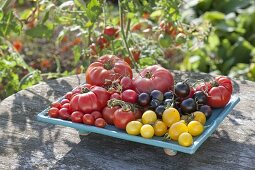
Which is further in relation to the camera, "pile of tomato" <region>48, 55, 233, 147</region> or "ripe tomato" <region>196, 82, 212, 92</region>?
"ripe tomato" <region>196, 82, 212, 92</region>

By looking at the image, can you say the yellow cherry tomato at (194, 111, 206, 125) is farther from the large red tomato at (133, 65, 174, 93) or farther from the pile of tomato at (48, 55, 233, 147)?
the large red tomato at (133, 65, 174, 93)

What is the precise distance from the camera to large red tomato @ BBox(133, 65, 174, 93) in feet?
6.51

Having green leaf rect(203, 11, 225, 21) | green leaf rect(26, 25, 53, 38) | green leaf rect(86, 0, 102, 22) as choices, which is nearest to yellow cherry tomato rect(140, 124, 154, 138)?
green leaf rect(86, 0, 102, 22)

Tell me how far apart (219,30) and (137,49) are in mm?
1381

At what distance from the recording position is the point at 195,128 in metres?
1.81

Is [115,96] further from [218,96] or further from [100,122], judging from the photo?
[218,96]

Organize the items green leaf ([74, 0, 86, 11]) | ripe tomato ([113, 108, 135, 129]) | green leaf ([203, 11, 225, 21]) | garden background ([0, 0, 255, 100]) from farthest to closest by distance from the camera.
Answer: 1. green leaf ([203, 11, 225, 21])
2. garden background ([0, 0, 255, 100])
3. green leaf ([74, 0, 86, 11])
4. ripe tomato ([113, 108, 135, 129])

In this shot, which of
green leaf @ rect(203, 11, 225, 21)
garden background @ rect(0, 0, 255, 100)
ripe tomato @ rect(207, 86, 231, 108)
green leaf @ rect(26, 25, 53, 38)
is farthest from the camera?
green leaf @ rect(203, 11, 225, 21)

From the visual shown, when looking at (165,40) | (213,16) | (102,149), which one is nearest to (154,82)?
(102,149)

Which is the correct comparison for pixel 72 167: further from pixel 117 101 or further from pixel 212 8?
pixel 212 8

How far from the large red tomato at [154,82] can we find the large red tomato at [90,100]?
0.39 feet

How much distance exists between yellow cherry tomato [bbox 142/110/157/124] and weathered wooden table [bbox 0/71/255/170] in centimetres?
14

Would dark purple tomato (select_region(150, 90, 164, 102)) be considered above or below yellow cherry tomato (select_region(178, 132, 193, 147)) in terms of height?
above

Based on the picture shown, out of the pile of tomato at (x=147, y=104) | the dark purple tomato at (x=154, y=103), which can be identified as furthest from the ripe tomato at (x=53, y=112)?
the dark purple tomato at (x=154, y=103)
